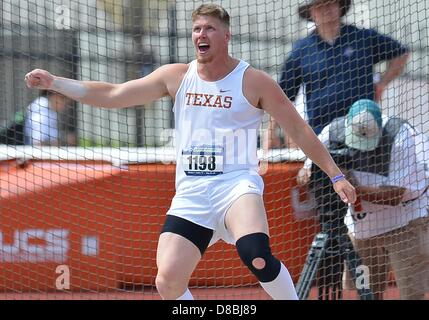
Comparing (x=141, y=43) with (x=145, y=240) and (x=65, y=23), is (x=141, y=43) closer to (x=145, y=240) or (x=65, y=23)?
(x=65, y=23)

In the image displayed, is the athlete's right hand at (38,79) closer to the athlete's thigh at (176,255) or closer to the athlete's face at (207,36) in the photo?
the athlete's face at (207,36)

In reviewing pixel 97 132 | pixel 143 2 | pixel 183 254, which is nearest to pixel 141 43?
pixel 143 2

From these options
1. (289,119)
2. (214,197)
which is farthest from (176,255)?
(289,119)

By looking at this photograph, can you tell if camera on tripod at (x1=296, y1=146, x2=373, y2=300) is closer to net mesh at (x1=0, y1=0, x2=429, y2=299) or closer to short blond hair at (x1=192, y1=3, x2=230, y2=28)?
net mesh at (x1=0, y1=0, x2=429, y2=299)

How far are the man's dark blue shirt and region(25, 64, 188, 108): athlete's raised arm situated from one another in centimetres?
179

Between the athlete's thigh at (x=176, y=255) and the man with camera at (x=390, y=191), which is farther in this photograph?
the man with camera at (x=390, y=191)

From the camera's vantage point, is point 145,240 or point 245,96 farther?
point 145,240

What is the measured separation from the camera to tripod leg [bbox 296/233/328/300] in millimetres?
7707

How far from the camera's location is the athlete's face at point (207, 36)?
6141 mm

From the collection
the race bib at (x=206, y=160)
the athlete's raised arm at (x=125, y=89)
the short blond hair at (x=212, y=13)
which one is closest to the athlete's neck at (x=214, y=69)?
the athlete's raised arm at (x=125, y=89)

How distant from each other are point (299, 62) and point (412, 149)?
1086mm

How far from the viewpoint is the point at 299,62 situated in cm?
793

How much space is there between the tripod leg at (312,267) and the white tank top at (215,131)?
66.6 inches

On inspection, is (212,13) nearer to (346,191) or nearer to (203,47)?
(203,47)
